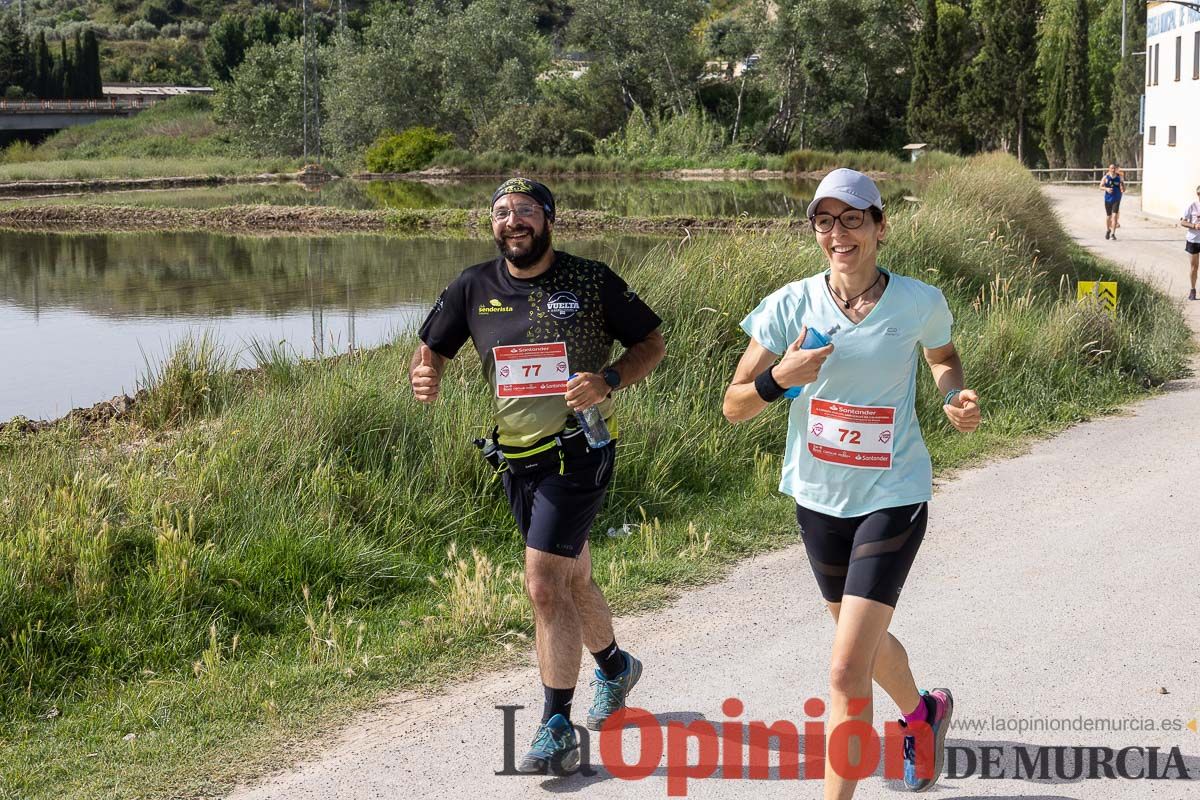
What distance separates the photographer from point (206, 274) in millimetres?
32688

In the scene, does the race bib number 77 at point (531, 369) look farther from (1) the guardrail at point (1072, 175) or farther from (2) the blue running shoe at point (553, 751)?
(1) the guardrail at point (1072, 175)

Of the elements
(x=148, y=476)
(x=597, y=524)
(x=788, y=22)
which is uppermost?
(x=788, y=22)

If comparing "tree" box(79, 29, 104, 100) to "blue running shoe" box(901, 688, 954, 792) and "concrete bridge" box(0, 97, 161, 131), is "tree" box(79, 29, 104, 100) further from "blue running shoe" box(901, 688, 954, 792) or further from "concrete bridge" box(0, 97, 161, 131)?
"blue running shoe" box(901, 688, 954, 792)

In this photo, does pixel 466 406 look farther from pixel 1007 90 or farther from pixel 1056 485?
pixel 1007 90

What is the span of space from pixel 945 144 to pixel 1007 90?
5443mm

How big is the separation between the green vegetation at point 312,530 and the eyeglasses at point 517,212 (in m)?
2.13

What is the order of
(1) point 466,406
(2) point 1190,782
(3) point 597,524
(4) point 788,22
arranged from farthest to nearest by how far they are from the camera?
(4) point 788,22, (1) point 466,406, (3) point 597,524, (2) point 1190,782

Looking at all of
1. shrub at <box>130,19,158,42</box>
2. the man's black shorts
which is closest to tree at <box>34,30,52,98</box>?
shrub at <box>130,19,158,42</box>

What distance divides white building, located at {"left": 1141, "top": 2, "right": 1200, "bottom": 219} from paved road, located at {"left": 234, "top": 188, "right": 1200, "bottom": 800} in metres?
34.1

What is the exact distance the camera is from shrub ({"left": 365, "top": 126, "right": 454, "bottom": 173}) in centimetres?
8394

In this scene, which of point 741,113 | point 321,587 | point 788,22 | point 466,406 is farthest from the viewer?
point 741,113

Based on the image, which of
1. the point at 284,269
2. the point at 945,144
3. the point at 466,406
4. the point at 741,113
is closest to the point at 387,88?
the point at 741,113

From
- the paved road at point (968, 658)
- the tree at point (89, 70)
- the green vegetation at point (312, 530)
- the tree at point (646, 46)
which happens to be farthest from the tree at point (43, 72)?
the paved road at point (968, 658)

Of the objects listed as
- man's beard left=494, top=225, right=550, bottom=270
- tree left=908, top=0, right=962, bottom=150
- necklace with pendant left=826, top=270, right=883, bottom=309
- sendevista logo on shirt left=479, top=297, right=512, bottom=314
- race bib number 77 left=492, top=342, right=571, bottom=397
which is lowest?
race bib number 77 left=492, top=342, right=571, bottom=397
